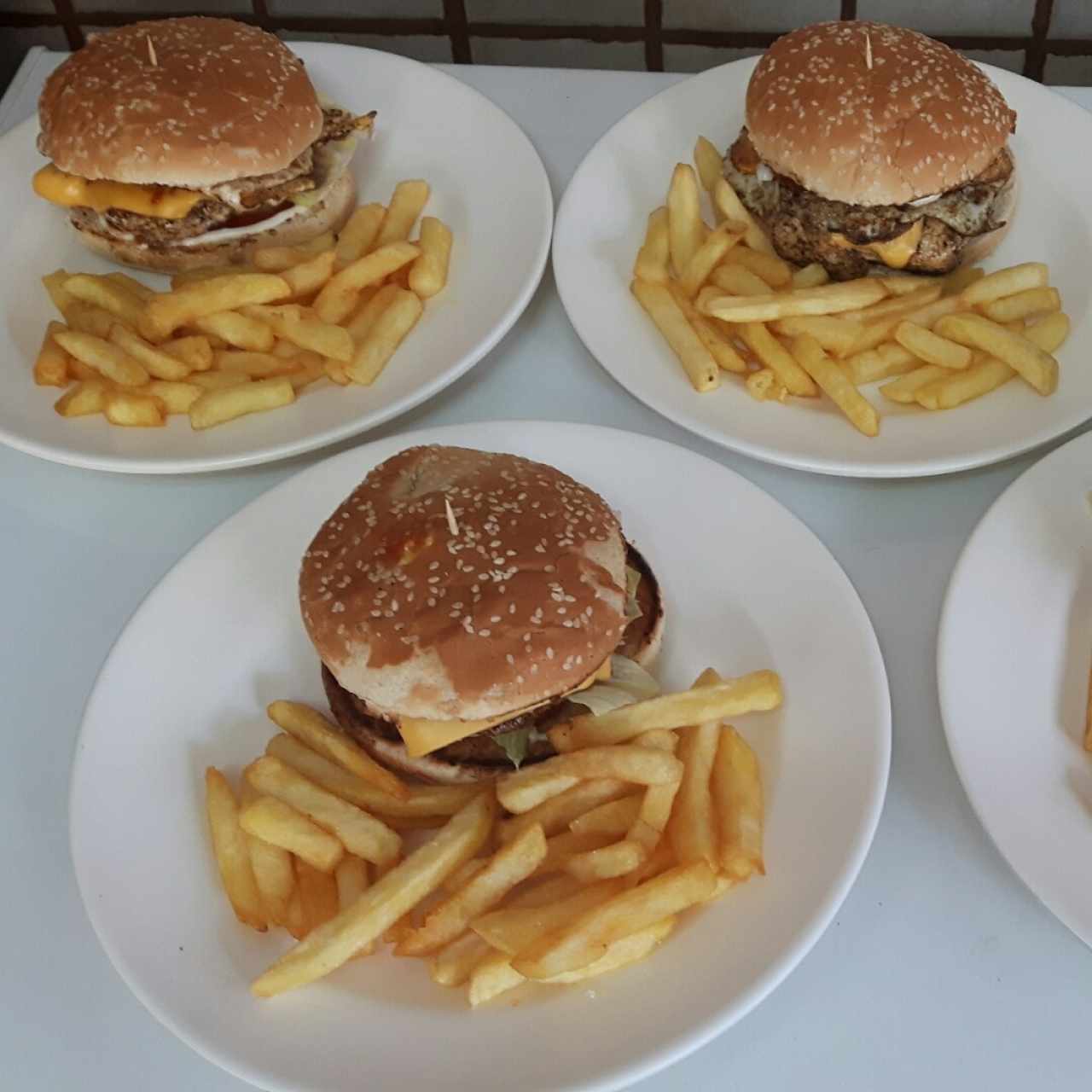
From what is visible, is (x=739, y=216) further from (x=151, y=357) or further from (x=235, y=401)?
(x=151, y=357)

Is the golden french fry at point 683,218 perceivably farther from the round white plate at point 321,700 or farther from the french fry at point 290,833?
the french fry at point 290,833

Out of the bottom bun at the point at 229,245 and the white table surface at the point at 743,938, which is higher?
the bottom bun at the point at 229,245

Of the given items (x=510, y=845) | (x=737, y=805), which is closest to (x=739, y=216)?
(x=737, y=805)

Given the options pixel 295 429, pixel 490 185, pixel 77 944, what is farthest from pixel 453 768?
pixel 490 185

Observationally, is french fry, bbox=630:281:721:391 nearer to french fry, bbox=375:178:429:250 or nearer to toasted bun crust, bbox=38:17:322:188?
french fry, bbox=375:178:429:250

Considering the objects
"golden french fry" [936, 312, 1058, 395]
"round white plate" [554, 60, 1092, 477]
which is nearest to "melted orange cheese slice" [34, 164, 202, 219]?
"round white plate" [554, 60, 1092, 477]

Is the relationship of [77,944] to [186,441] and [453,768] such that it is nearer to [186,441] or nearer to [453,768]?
[453,768]

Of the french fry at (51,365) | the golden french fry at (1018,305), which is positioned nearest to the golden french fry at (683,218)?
the golden french fry at (1018,305)
